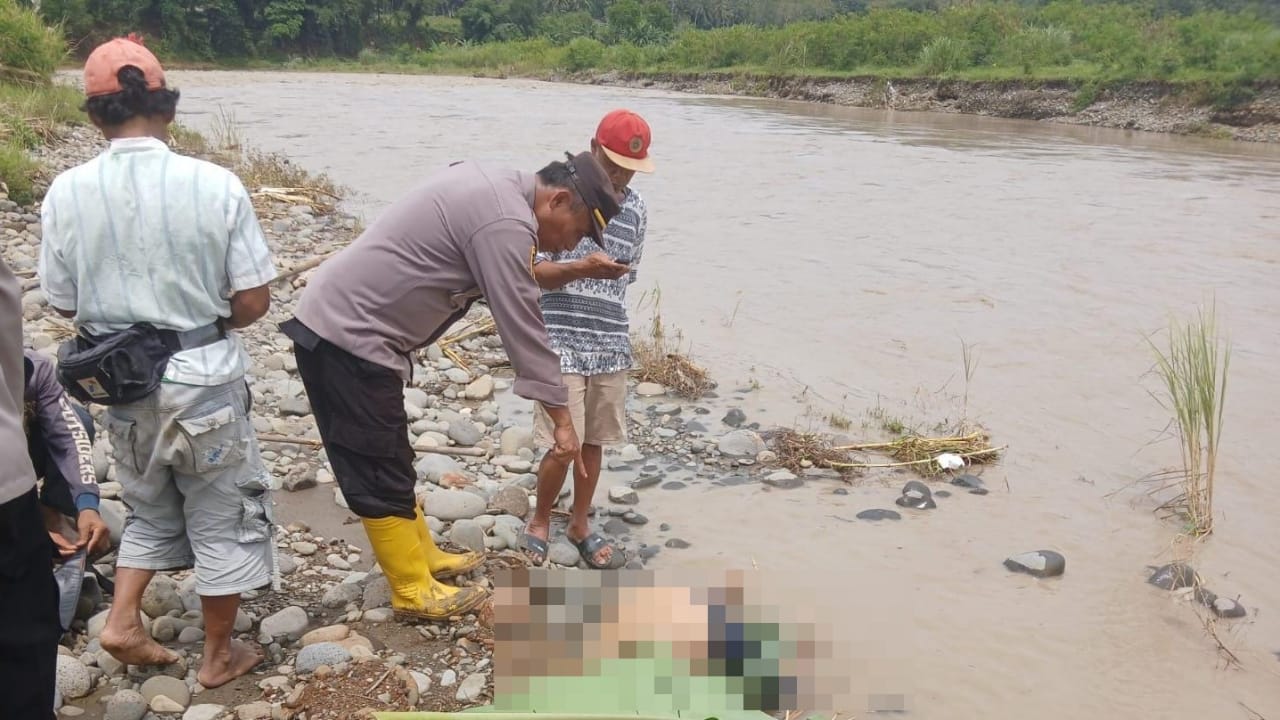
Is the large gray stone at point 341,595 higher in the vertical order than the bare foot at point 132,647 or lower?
lower

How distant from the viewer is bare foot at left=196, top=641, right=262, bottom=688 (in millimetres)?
2553

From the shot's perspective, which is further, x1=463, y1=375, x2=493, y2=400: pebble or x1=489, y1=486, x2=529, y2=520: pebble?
x1=463, y1=375, x2=493, y2=400: pebble

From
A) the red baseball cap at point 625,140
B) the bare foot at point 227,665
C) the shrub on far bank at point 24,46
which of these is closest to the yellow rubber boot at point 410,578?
the bare foot at point 227,665

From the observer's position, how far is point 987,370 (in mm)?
6281

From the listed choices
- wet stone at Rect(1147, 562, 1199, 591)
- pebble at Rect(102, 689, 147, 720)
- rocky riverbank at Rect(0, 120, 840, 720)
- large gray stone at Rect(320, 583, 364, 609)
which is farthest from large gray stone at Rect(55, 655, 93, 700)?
wet stone at Rect(1147, 562, 1199, 591)

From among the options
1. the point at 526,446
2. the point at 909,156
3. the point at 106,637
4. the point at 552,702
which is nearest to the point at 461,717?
the point at 552,702

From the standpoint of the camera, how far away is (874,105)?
29.3 meters

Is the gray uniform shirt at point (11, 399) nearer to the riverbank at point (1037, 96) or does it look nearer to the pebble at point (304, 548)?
the pebble at point (304, 548)

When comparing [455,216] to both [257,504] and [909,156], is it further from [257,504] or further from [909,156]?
[909,156]

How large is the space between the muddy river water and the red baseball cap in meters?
1.43

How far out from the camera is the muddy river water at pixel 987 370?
3281 millimetres

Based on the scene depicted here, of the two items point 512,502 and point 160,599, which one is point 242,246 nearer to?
point 160,599

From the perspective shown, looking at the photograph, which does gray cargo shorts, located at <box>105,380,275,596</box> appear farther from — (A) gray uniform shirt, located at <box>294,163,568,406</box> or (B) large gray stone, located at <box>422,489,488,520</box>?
(B) large gray stone, located at <box>422,489,488,520</box>

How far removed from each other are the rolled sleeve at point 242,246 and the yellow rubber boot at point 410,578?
0.79 meters
